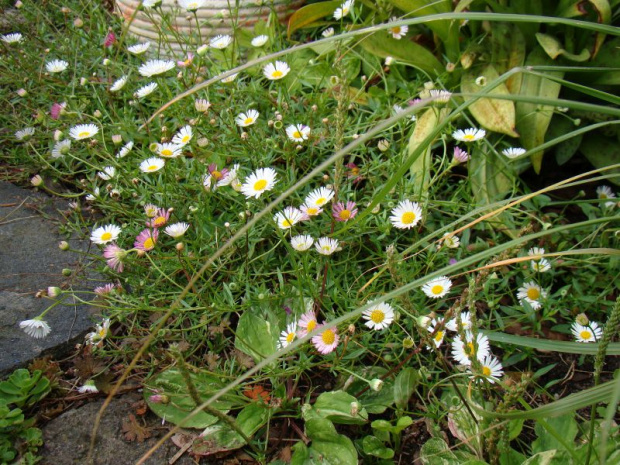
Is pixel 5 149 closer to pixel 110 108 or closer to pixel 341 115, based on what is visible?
pixel 110 108

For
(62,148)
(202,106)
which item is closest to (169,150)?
(202,106)

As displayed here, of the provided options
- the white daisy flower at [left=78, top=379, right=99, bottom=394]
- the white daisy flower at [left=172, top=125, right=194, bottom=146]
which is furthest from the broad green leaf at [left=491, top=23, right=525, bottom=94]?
the white daisy flower at [left=78, top=379, right=99, bottom=394]

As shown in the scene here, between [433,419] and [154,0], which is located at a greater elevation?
[154,0]

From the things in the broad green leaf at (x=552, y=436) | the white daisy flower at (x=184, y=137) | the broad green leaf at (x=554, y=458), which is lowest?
the broad green leaf at (x=552, y=436)

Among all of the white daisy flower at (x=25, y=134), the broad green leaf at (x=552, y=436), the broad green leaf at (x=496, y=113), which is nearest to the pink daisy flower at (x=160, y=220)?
the white daisy flower at (x=25, y=134)

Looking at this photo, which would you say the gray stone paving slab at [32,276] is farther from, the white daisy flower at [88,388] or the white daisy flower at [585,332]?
the white daisy flower at [585,332]

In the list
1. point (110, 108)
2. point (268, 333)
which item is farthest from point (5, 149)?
point (268, 333)
